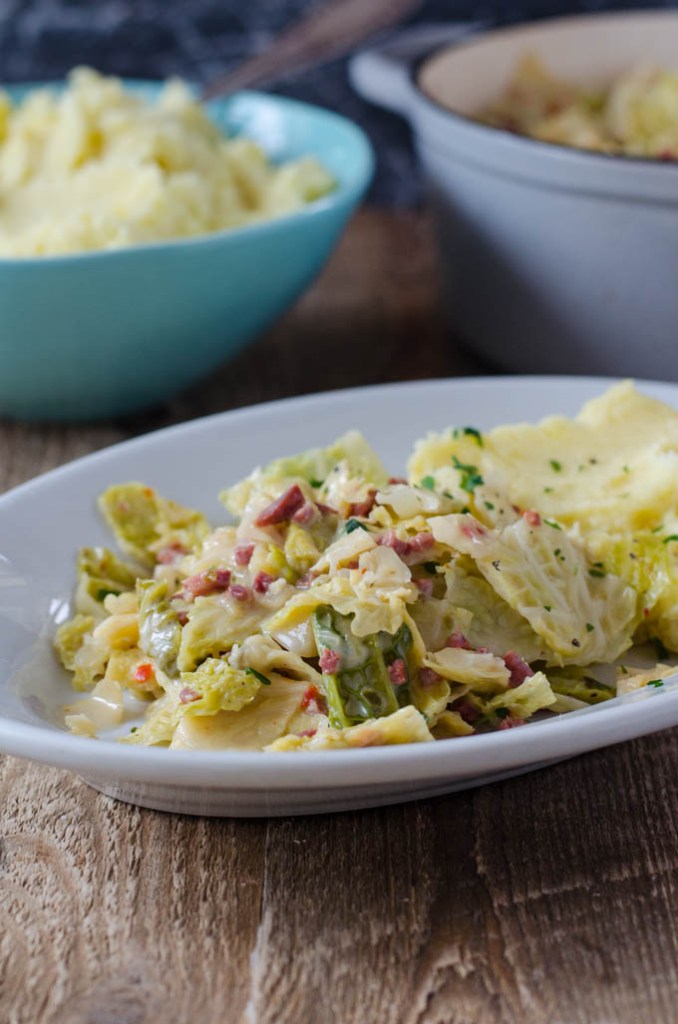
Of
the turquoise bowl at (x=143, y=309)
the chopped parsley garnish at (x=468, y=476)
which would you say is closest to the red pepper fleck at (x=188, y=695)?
the chopped parsley garnish at (x=468, y=476)

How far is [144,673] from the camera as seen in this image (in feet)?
7.00

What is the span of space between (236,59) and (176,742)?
4.19 metres

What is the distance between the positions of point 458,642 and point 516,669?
103 mm

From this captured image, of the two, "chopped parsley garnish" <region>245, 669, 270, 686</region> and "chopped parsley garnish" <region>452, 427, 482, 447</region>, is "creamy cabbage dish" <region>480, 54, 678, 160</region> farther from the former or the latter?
"chopped parsley garnish" <region>245, 669, 270, 686</region>

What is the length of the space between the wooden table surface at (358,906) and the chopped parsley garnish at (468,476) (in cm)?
52

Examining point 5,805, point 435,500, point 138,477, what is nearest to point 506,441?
point 435,500

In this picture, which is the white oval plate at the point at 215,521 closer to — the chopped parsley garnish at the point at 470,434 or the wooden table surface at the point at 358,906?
the wooden table surface at the point at 358,906

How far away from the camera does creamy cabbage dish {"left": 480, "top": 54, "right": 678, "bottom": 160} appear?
3807mm

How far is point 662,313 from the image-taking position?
3311 mm

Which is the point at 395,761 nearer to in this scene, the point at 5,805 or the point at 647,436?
the point at 5,805

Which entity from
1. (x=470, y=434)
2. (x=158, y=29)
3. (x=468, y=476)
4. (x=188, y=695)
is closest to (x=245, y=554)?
(x=188, y=695)

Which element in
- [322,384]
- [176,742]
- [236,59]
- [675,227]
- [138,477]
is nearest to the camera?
[176,742]

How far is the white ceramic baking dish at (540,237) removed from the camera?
3.19 meters

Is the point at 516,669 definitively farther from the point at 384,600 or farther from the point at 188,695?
the point at 188,695
